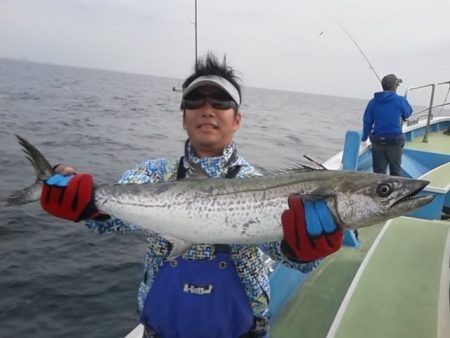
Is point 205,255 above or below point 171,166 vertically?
below

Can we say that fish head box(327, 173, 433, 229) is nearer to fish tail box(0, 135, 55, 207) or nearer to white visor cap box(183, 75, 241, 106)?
white visor cap box(183, 75, 241, 106)

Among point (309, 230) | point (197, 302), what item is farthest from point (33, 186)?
point (309, 230)

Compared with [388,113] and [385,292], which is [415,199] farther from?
[388,113]

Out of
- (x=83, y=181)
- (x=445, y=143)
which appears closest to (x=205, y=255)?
(x=83, y=181)

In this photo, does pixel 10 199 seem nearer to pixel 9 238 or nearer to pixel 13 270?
pixel 13 270

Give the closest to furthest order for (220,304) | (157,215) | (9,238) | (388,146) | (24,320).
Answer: (220,304)
(157,215)
(24,320)
(9,238)
(388,146)

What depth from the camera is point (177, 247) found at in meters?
2.27

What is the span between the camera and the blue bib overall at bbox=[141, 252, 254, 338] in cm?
216

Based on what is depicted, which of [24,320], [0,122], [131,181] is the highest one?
[131,181]

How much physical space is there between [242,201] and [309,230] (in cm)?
45

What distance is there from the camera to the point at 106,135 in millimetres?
19062

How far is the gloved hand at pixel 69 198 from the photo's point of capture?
7.95 feet

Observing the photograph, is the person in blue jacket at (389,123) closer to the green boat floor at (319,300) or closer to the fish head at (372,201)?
the green boat floor at (319,300)

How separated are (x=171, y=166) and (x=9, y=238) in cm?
623
